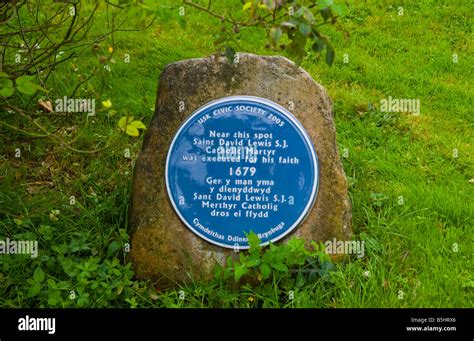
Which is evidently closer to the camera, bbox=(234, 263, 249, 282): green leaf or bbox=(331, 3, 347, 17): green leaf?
bbox=(331, 3, 347, 17): green leaf

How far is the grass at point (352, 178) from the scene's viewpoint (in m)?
3.69

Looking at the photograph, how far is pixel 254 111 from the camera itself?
391 centimetres

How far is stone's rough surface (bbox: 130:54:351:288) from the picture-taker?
3.82 meters

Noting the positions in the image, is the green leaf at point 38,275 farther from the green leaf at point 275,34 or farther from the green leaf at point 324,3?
the green leaf at point 324,3

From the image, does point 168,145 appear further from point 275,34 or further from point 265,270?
point 275,34

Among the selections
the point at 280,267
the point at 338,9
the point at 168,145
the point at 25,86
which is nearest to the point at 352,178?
the point at 280,267

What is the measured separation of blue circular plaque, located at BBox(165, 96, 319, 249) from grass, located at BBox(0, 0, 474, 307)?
0.38 meters

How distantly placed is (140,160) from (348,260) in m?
1.39

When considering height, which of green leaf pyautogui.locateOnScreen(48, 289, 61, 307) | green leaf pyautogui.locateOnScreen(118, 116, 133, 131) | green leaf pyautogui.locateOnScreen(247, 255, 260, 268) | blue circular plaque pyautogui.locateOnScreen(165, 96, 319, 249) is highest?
green leaf pyautogui.locateOnScreen(118, 116, 133, 131)

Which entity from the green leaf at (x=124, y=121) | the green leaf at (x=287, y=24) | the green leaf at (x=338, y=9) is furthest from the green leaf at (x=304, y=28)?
the green leaf at (x=124, y=121)

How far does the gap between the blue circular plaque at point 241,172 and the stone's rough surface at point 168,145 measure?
0.07 metres

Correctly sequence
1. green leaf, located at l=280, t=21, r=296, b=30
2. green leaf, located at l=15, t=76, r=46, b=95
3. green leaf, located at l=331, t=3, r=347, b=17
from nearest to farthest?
1. green leaf, located at l=280, t=21, r=296, b=30
2. green leaf, located at l=15, t=76, r=46, b=95
3. green leaf, located at l=331, t=3, r=347, b=17

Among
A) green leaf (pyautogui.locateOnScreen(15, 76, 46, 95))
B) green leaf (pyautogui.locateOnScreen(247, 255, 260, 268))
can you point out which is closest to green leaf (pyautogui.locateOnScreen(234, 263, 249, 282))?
green leaf (pyautogui.locateOnScreen(247, 255, 260, 268))

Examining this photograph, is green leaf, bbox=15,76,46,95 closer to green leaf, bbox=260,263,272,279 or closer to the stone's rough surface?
the stone's rough surface
